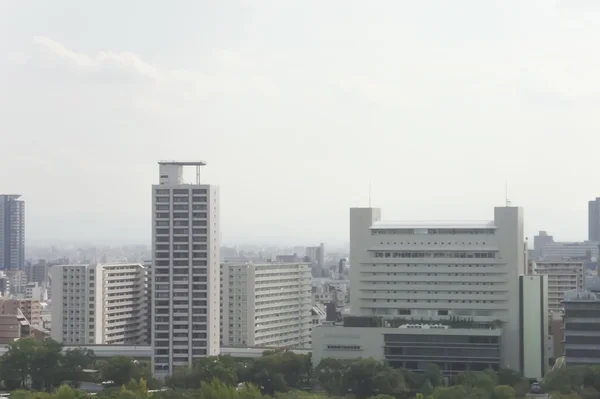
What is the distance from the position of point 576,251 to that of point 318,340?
69776mm

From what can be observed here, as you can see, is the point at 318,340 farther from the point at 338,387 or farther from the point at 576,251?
the point at 576,251

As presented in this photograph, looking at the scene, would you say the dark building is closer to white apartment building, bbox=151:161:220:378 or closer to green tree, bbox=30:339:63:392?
white apartment building, bbox=151:161:220:378

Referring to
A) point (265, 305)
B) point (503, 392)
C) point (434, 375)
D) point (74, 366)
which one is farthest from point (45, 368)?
point (265, 305)

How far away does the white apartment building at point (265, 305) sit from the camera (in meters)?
52.2

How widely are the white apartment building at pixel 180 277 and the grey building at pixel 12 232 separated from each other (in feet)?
234

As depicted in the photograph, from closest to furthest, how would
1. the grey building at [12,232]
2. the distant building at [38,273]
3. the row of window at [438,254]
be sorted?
the row of window at [438,254] → the distant building at [38,273] → the grey building at [12,232]

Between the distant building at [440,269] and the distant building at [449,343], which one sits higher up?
the distant building at [440,269]

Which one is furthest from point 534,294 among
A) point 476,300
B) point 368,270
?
point 368,270

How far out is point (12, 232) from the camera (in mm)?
111250

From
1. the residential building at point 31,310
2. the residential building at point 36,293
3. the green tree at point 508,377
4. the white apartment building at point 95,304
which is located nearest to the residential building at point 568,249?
the residential building at point 36,293

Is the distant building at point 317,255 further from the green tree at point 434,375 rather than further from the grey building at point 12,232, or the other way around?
the green tree at point 434,375

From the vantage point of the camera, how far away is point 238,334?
52.0m

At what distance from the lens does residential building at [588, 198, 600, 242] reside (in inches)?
4402

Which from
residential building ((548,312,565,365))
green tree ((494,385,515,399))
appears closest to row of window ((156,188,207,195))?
green tree ((494,385,515,399))
